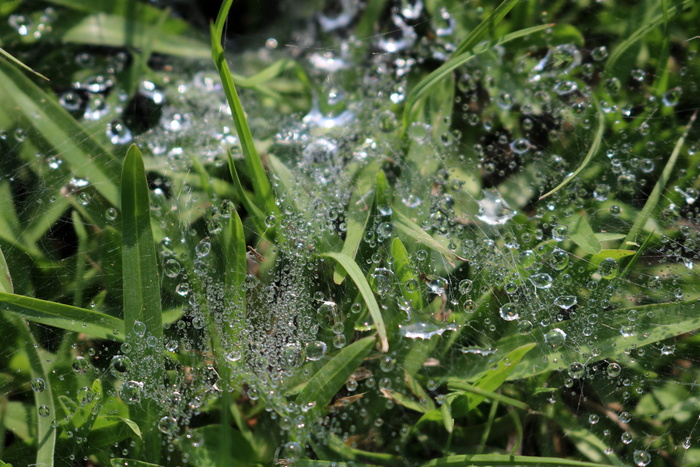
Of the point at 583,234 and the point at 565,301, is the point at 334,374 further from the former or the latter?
the point at 583,234

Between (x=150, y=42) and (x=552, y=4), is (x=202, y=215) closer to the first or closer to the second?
(x=150, y=42)

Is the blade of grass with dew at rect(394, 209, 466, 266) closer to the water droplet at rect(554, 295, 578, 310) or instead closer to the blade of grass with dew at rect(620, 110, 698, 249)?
the water droplet at rect(554, 295, 578, 310)

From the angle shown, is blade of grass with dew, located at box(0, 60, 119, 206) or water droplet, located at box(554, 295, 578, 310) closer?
water droplet, located at box(554, 295, 578, 310)

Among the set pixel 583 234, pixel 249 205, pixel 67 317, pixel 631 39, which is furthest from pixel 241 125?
pixel 631 39

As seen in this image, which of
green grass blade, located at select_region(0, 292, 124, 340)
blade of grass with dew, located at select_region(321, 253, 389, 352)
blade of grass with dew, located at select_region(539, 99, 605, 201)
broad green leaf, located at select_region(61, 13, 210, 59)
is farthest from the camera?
broad green leaf, located at select_region(61, 13, 210, 59)

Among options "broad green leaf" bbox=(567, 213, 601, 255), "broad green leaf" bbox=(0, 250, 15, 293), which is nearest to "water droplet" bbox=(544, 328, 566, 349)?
"broad green leaf" bbox=(567, 213, 601, 255)

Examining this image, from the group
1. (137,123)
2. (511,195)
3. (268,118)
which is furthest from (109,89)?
(511,195)

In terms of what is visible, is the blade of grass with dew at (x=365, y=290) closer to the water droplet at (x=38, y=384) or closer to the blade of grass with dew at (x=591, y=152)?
the blade of grass with dew at (x=591, y=152)
